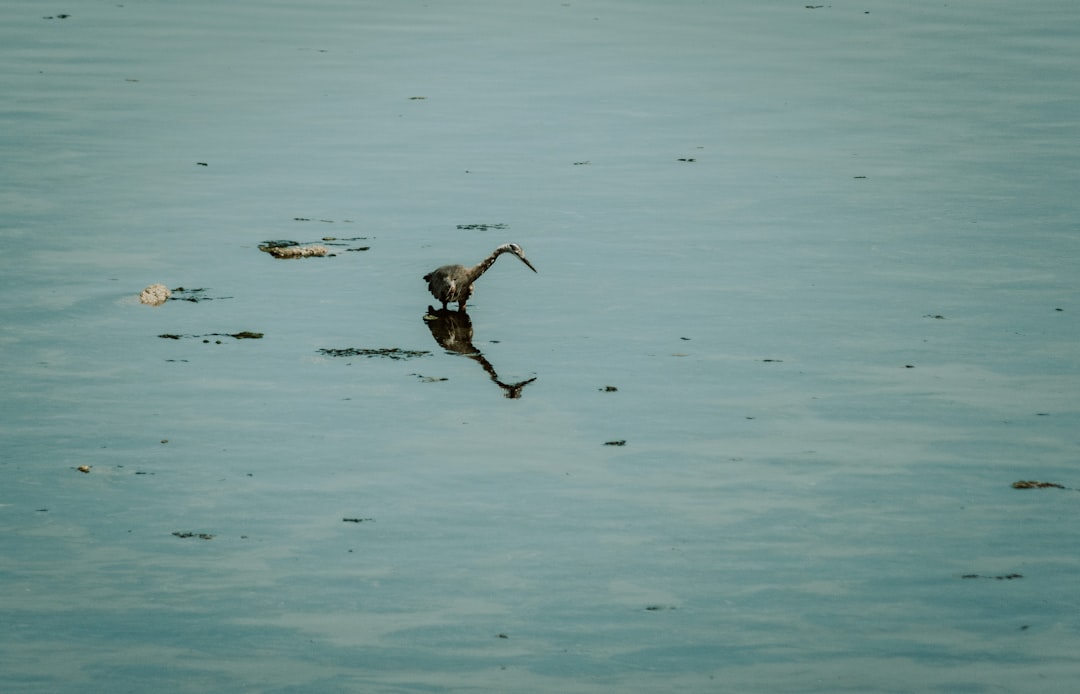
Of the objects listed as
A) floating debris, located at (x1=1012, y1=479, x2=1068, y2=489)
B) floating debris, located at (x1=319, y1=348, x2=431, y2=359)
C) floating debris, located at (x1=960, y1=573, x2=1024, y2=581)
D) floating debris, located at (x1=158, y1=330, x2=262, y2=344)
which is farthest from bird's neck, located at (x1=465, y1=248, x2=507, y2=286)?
floating debris, located at (x1=960, y1=573, x2=1024, y2=581)

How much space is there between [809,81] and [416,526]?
58.9ft

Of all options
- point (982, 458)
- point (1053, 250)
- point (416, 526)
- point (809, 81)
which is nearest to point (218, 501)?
point (416, 526)

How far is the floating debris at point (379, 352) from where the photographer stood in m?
15.3

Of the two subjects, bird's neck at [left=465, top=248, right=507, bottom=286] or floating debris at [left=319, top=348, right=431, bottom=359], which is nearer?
floating debris at [left=319, top=348, right=431, bottom=359]

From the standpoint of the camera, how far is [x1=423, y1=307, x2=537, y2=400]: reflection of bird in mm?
14573

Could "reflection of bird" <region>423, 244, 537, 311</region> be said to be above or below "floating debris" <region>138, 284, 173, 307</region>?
above

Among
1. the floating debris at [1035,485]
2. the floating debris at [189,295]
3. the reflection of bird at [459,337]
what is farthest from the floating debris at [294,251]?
the floating debris at [1035,485]

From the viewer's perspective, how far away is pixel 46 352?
50.0 feet

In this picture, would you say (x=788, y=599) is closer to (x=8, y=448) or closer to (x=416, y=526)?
(x=416, y=526)

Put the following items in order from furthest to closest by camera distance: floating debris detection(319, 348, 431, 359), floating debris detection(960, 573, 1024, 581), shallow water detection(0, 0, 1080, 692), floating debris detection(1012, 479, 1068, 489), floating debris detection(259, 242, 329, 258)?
floating debris detection(259, 242, 329, 258)
floating debris detection(319, 348, 431, 359)
floating debris detection(1012, 479, 1068, 489)
floating debris detection(960, 573, 1024, 581)
shallow water detection(0, 0, 1080, 692)

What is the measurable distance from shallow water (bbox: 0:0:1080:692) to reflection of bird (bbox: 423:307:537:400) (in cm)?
11

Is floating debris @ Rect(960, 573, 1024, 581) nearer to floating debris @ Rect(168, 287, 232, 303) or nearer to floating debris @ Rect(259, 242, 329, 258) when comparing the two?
floating debris @ Rect(168, 287, 232, 303)

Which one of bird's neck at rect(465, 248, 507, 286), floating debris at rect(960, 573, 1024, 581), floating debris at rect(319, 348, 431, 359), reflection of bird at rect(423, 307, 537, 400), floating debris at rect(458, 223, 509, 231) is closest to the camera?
floating debris at rect(960, 573, 1024, 581)

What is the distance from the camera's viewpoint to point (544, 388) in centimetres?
1447
